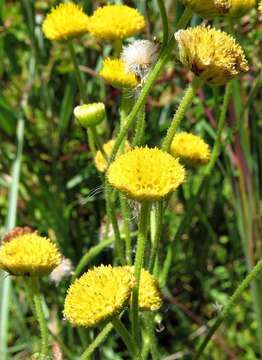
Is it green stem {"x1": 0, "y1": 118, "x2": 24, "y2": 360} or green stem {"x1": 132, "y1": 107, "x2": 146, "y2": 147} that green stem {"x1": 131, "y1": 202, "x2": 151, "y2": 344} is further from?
green stem {"x1": 0, "y1": 118, "x2": 24, "y2": 360}

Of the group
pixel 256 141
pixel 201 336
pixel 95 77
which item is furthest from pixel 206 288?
pixel 95 77

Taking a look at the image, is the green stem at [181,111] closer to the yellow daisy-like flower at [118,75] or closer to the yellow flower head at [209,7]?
the yellow flower head at [209,7]

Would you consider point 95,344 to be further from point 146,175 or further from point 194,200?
point 194,200

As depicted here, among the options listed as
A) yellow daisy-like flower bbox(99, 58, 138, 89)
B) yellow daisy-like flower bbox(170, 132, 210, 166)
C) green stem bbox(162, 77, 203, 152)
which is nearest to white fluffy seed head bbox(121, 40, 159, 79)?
yellow daisy-like flower bbox(99, 58, 138, 89)

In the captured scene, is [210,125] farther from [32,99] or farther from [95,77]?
[32,99]

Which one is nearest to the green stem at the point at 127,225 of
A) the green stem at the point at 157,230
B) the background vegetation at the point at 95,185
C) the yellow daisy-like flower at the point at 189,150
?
the green stem at the point at 157,230
